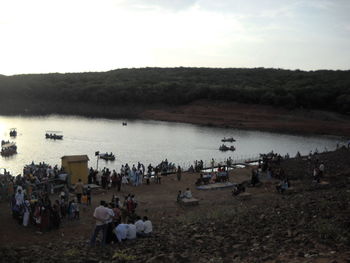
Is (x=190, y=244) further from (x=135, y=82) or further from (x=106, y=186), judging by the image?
(x=135, y=82)

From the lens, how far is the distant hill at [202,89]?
102 meters

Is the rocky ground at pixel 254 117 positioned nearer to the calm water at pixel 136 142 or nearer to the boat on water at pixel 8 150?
the calm water at pixel 136 142

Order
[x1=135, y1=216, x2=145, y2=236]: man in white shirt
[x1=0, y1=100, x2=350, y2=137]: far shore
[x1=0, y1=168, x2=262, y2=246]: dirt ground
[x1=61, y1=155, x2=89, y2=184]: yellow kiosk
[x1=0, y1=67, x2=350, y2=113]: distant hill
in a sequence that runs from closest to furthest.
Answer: [x1=135, y1=216, x2=145, y2=236]: man in white shirt, [x1=0, y1=168, x2=262, y2=246]: dirt ground, [x1=61, y1=155, x2=89, y2=184]: yellow kiosk, [x1=0, y1=100, x2=350, y2=137]: far shore, [x1=0, y1=67, x2=350, y2=113]: distant hill

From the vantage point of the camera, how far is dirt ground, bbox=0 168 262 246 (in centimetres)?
1638

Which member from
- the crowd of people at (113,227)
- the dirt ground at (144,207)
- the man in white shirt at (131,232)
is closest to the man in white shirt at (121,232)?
the crowd of people at (113,227)

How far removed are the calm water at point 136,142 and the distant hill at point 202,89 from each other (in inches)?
824

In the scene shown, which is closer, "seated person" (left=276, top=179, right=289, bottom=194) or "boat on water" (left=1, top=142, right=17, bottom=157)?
"seated person" (left=276, top=179, right=289, bottom=194)

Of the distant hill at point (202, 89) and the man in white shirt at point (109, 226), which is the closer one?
the man in white shirt at point (109, 226)

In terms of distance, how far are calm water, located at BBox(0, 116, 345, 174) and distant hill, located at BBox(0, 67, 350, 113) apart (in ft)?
68.6

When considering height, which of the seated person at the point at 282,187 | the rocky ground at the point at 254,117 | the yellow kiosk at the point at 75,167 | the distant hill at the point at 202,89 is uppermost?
the distant hill at the point at 202,89

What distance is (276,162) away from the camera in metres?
35.6

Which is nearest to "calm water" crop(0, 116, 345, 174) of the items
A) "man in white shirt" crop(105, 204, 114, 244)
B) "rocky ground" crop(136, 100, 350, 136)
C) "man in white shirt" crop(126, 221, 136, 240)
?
"rocky ground" crop(136, 100, 350, 136)

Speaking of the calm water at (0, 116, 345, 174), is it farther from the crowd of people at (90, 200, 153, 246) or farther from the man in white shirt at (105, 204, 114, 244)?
the man in white shirt at (105, 204, 114, 244)

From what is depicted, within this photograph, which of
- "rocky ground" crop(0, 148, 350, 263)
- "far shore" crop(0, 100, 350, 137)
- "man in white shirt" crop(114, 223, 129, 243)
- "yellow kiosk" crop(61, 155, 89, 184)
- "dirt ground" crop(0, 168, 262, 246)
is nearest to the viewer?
"rocky ground" crop(0, 148, 350, 263)
